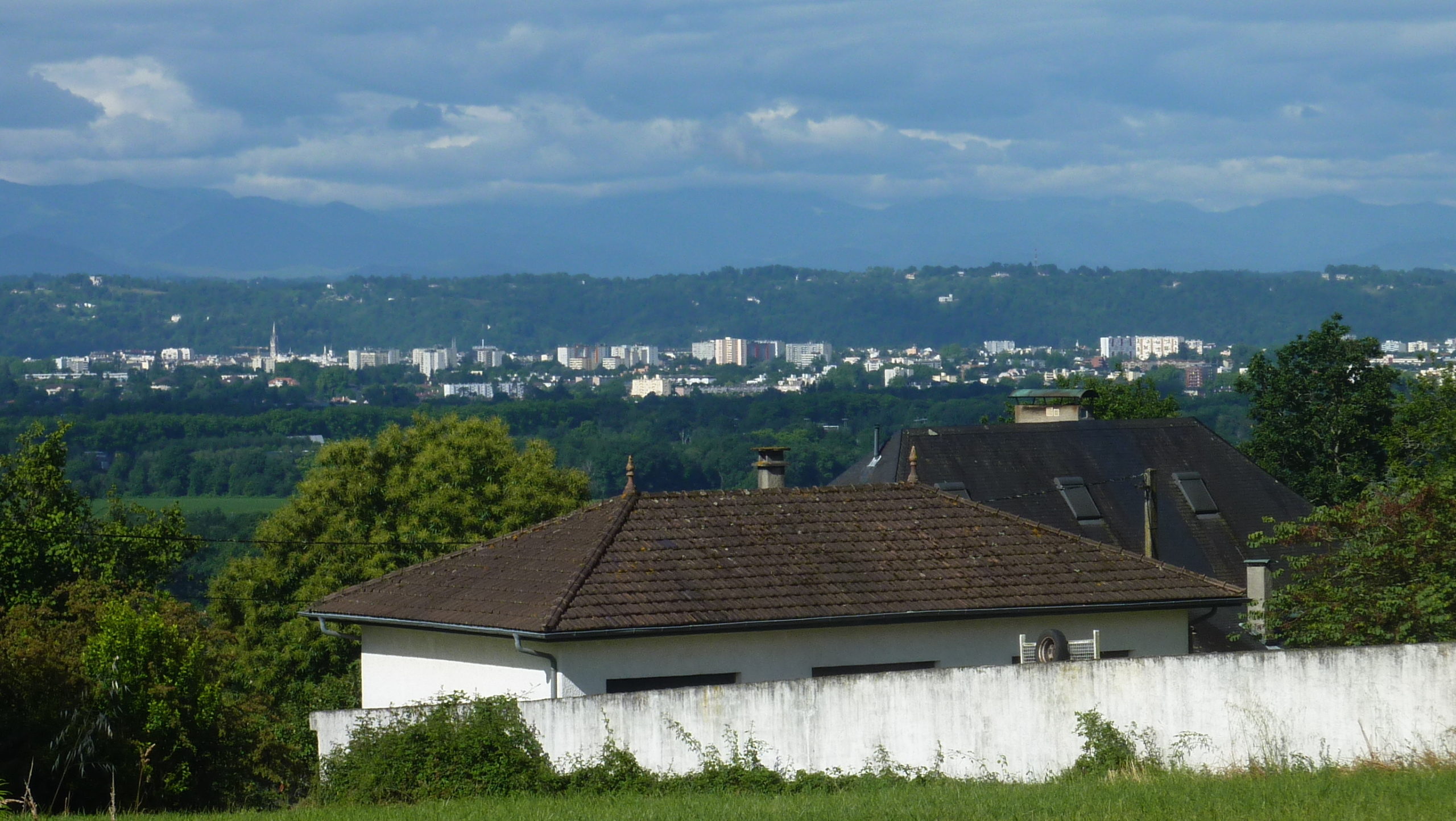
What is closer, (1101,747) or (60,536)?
(1101,747)

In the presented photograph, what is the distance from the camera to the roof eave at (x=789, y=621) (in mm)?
17641

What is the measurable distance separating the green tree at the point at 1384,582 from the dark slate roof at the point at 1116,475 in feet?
41.5

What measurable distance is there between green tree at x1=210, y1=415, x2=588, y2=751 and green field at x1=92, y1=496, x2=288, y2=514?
149ft

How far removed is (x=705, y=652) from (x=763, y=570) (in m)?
1.31

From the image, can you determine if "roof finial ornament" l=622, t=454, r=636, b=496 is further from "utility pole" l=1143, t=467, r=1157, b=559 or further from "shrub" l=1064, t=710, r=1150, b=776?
"utility pole" l=1143, t=467, r=1157, b=559

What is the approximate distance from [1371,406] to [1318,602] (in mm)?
33687

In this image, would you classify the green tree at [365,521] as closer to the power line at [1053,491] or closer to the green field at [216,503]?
the power line at [1053,491]

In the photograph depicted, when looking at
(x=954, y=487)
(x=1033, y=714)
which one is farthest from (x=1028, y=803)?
(x=954, y=487)

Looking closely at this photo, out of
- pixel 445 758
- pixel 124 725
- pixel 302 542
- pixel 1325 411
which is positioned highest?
pixel 1325 411

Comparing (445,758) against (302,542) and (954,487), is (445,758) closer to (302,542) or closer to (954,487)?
(954,487)

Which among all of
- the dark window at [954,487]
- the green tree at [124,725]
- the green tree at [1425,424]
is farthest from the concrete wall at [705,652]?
the green tree at [1425,424]

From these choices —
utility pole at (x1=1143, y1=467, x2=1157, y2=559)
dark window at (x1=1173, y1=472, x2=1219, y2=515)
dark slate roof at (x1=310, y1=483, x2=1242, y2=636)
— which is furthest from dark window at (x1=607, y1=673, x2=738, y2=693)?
dark window at (x1=1173, y1=472, x2=1219, y2=515)

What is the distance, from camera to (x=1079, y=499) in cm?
3544

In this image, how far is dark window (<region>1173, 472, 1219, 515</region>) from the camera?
36.1m
